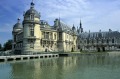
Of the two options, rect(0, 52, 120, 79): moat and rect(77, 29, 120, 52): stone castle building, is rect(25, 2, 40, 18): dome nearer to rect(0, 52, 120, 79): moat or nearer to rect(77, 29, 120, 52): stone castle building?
rect(0, 52, 120, 79): moat

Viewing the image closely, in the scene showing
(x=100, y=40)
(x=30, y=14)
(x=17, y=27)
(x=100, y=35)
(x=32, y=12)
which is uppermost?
(x=32, y=12)

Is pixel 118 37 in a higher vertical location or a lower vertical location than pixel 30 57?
higher

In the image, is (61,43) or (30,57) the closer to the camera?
(30,57)

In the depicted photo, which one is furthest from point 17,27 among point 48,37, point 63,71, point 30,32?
point 63,71

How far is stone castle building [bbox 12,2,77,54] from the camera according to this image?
76250 millimetres

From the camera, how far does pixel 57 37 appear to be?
306ft

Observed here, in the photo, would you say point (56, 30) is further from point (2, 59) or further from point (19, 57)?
point (2, 59)

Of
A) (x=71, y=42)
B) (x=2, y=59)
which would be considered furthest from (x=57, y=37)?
(x=2, y=59)

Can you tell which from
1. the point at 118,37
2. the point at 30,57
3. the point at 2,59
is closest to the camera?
the point at 2,59

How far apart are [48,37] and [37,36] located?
9.59 metres

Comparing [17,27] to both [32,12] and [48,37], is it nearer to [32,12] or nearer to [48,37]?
[48,37]

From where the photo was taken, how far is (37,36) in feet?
256

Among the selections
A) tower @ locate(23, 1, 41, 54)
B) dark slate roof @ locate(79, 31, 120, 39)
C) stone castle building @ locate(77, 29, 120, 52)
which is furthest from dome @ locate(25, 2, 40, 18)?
dark slate roof @ locate(79, 31, 120, 39)

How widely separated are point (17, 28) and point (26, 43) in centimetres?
2236
